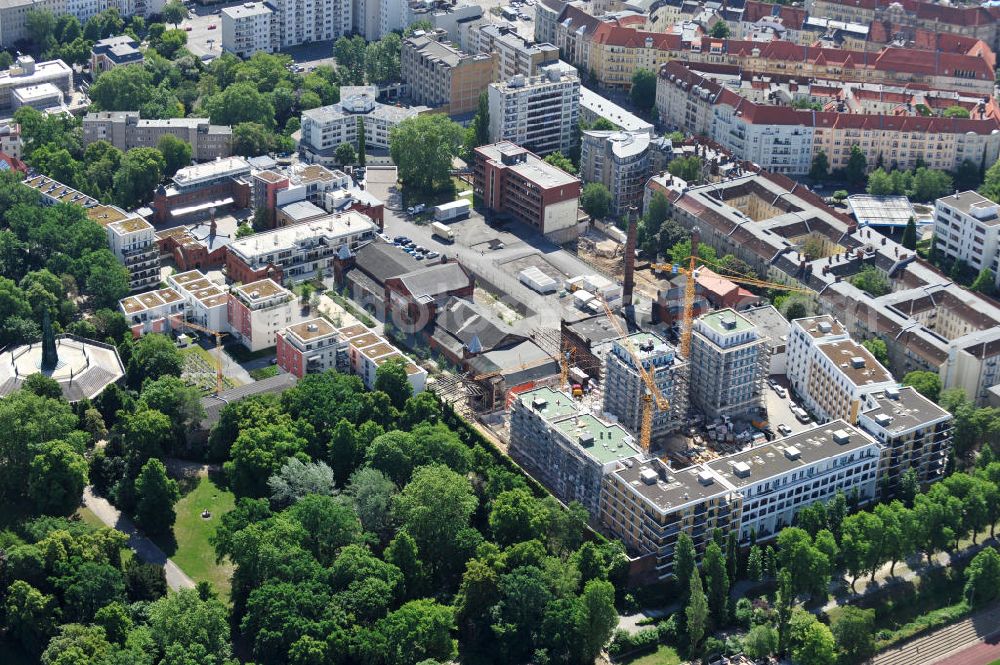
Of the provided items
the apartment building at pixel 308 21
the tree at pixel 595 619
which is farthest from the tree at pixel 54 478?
the apartment building at pixel 308 21

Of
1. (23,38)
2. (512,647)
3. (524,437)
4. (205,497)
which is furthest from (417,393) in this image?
(23,38)

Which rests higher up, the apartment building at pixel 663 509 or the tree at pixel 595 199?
the tree at pixel 595 199

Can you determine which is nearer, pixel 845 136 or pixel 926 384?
pixel 926 384

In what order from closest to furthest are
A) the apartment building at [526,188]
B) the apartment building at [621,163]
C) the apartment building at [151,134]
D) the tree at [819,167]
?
1. the apartment building at [526,188]
2. the apartment building at [621,163]
3. the tree at [819,167]
4. the apartment building at [151,134]

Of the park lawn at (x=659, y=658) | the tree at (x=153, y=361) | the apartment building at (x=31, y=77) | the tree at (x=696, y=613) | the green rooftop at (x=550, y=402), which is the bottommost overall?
the park lawn at (x=659, y=658)

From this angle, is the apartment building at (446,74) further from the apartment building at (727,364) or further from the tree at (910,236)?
the apartment building at (727,364)

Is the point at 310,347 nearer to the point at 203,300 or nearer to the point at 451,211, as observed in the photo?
the point at 203,300

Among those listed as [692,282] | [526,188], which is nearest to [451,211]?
[526,188]

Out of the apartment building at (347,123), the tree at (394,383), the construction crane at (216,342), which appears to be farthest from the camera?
the apartment building at (347,123)
